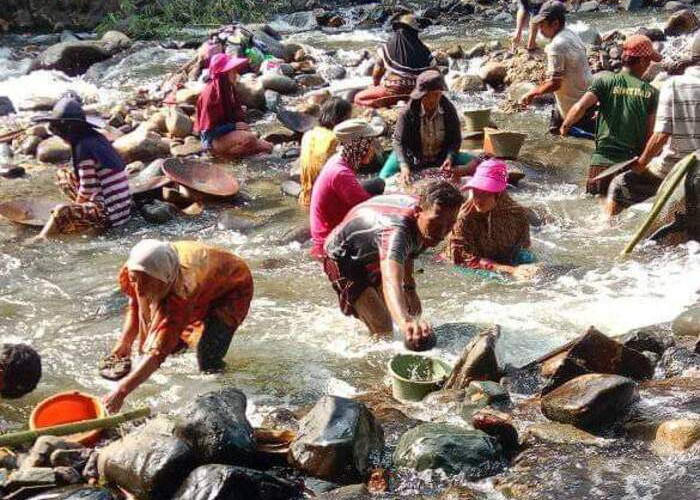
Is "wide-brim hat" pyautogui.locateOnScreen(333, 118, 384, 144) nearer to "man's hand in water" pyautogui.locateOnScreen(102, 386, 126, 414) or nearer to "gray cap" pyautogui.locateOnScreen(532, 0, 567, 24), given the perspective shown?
"man's hand in water" pyautogui.locateOnScreen(102, 386, 126, 414)

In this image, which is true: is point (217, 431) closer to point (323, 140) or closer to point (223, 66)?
point (323, 140)

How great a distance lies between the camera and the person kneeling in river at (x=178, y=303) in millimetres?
4188

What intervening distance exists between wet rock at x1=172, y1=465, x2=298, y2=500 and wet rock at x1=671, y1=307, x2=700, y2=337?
270 centimetres

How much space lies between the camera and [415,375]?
15.4 feet

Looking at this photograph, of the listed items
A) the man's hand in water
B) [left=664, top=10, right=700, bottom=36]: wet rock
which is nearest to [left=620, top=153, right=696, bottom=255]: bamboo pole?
the man's hand in water

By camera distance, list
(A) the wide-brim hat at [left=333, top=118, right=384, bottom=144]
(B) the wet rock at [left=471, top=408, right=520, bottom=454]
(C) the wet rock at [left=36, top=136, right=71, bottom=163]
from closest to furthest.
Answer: (B) the wet rock at [left=471, top=408, right=520, bottom=454], (A) the wide-brim hat at [left=333, top=118, right=384, bottom=144], (C) the wet rock at [left=36, top=136, right=71, bottom=163]

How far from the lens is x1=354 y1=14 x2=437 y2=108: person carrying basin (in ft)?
33.0

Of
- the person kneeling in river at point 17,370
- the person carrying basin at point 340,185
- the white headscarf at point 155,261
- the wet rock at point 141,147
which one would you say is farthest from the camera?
the wet rock at point 141,147

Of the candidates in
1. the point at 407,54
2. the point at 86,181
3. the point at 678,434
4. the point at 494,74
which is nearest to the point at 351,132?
the point at 678,434

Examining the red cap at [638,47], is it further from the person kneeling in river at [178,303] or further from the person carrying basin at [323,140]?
the person kneeling in river at [178,303]

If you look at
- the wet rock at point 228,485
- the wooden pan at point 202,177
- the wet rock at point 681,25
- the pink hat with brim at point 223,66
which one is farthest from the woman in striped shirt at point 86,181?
the wet rock at point 681,25

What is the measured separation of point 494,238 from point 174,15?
52.8 ft

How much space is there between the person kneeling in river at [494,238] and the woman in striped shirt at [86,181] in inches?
131

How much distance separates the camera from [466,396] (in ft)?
14.4
